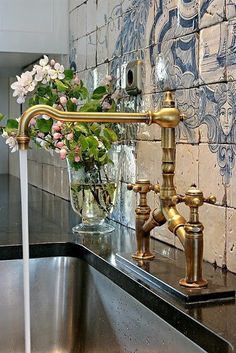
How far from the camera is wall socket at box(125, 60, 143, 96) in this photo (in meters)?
1.28

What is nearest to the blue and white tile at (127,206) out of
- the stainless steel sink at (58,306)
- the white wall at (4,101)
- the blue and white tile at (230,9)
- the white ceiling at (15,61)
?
the stainless steel sink at (58,306)

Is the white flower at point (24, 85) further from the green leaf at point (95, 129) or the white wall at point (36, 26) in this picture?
the white wall at point (36, 26)

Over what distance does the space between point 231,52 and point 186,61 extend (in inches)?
6.3

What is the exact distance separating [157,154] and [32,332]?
17.2 inches

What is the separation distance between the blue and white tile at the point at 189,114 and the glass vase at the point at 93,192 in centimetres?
29

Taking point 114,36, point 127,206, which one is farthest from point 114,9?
point 127,206

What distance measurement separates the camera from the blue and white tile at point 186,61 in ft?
3.40

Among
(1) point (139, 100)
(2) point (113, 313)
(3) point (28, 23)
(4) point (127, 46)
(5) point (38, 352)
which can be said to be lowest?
(5) point (38, 352)

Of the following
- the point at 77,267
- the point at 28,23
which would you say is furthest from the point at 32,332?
the point at 28,23

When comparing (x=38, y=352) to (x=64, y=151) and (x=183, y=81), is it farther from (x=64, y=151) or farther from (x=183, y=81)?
(x=183, y=81)

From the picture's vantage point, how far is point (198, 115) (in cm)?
103

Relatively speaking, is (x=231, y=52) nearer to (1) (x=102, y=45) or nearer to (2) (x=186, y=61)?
(2) (x=186, y=61)

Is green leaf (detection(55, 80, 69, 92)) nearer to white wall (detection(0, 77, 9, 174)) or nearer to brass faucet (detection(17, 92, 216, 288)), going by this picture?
brass faucet (detection(17, 92, 216, 288))

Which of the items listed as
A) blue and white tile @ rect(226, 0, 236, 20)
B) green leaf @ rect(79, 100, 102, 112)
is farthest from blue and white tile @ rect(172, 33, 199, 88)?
green leaf @ rect(79, 100, 102, 112)
